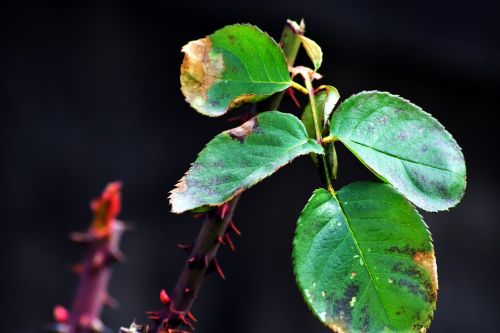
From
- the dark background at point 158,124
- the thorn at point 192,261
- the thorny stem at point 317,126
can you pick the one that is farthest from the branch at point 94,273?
the dark background at point 158,124

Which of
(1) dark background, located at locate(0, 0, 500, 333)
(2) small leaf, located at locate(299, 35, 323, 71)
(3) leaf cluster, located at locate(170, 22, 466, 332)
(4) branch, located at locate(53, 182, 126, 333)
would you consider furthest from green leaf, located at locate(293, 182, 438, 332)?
(1) dark background, located at locate(0, 0, 500, 333)

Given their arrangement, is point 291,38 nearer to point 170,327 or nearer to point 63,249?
point 170,327

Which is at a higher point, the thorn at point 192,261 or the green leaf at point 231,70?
the green leaf at point 231,70

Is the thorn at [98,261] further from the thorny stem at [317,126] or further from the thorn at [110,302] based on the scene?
the thorny stem at [317,126]

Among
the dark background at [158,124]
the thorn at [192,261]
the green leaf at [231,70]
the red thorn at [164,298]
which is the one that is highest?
the green leaf at [231,70]

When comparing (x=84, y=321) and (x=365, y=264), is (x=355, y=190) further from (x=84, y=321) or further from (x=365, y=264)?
(x=84, y=321)
